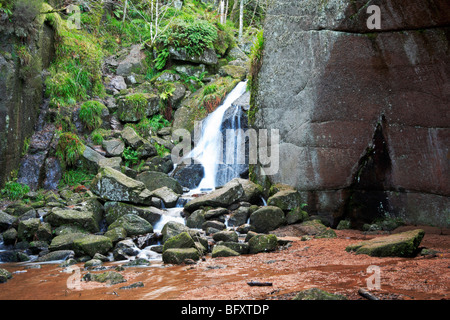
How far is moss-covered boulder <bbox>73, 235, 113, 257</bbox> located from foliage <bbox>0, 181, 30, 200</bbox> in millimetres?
4489

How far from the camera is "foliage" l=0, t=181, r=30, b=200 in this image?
9.84 m

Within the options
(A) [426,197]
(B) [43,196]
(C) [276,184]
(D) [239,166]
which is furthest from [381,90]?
(B) [43,196]

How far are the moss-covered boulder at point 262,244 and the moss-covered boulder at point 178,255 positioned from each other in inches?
39.6

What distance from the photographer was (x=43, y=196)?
1018cm

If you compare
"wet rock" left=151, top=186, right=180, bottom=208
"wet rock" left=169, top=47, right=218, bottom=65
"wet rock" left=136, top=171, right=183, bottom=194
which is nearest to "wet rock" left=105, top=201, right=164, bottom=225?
"wet rock" left=151, top=186, right=180, bottom=208

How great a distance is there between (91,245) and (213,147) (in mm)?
6889

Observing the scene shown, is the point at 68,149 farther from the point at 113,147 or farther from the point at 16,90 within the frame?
the point at 16,90

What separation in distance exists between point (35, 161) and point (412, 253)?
34.4 feet

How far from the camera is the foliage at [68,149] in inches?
454

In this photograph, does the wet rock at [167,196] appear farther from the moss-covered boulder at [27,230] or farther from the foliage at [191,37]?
the foliage at [191,37]

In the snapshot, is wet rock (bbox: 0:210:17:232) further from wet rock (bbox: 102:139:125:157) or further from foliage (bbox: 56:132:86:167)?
wet rock (bbox: 102:139:125:157)

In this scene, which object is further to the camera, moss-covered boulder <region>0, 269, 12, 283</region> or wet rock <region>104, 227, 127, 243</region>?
wet rock <region>104, 227, 127, 243</region>

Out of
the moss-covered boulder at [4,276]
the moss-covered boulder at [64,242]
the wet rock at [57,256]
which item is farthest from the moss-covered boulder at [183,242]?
the moss-covered boulder at [4,276]

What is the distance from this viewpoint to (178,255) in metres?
5.74
